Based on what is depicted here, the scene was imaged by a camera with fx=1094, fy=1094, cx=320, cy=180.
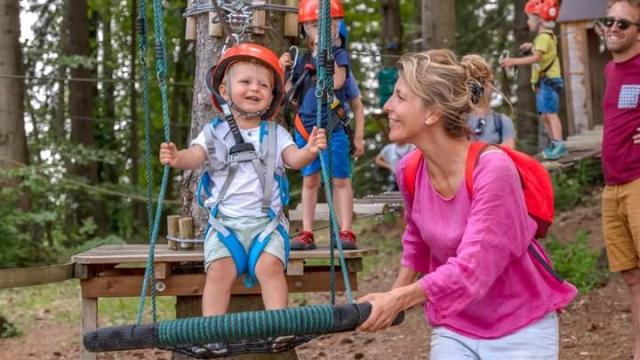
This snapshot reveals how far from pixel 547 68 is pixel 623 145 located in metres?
4.21

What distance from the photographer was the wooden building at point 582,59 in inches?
449

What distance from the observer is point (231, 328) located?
3.15 metres

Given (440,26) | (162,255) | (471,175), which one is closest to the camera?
(471,175)

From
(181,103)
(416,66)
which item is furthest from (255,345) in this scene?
(181,103)

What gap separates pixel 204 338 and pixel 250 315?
148 mm

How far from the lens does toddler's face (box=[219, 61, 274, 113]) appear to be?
438cm

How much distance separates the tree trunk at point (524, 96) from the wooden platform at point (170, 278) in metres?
11.2

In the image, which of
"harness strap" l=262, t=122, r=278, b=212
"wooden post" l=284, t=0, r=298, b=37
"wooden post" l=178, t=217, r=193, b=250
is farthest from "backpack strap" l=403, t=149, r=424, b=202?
"wooden post" l=284, t=0, r=298, b=37

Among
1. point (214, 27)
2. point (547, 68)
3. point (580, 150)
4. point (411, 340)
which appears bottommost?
point (411, 340)

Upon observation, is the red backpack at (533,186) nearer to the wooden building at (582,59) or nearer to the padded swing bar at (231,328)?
the padded swing bar at (231,328)

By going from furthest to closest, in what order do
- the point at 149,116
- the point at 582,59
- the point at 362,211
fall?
1. the point at 582,59
2. the point at 362,211
3. the point at 149,116

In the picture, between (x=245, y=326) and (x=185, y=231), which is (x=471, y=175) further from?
(x=185, y=231)

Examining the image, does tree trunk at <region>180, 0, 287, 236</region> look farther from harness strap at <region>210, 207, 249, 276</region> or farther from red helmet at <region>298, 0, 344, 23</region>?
harness strap at <region>210, 207, 249, 276</region>

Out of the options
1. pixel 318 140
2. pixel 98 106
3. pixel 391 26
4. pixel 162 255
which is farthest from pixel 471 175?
pixel 98 106
